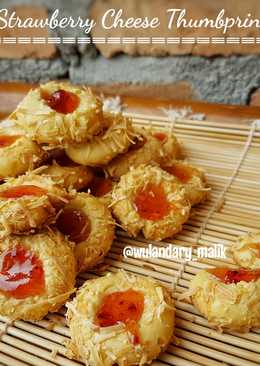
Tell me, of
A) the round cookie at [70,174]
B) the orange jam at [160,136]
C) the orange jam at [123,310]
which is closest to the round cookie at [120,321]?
the orange jam at [123,310]

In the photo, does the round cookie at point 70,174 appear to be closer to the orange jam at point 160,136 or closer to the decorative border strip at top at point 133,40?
the orange jam at point 160,136

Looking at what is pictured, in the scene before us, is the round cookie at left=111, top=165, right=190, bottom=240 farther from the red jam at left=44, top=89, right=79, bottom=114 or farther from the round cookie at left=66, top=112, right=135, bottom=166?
the red jam at left=44, top=89, right=79, bottom=114

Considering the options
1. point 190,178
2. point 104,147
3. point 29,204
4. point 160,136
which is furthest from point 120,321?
point 160,136

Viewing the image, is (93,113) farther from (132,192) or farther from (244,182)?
(244,182)

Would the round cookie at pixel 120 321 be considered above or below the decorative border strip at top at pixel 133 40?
below

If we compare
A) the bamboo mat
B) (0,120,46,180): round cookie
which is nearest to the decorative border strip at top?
the bamboo mat
